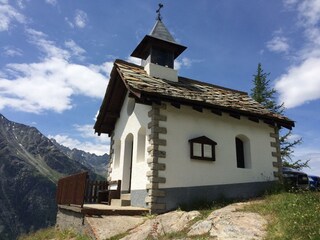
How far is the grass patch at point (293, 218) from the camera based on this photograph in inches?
264

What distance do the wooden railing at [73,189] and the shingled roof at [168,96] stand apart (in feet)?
11.8

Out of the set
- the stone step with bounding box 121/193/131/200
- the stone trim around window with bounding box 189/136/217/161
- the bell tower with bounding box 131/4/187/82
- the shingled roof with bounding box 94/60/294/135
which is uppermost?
the bell tower with bounding box 131/4/187/82

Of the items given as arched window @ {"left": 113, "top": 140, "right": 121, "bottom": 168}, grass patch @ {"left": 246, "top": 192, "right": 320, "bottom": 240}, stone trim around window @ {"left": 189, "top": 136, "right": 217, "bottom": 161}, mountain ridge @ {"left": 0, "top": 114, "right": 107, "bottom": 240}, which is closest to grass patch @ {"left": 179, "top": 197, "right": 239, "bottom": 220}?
stone trim around window @ {"left": 189, "top": 136, "right": 217, "bottom": 161}

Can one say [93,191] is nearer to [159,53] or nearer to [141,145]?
[141,145]

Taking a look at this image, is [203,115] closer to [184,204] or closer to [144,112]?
[144,112]

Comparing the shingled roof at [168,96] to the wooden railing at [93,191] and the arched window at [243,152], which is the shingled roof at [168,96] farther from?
the wooden railing at [93,191]

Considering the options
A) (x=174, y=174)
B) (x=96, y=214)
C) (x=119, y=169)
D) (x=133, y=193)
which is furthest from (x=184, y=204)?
(x=119, y=169)

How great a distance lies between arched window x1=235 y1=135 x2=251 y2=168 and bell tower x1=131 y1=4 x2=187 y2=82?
4310mm

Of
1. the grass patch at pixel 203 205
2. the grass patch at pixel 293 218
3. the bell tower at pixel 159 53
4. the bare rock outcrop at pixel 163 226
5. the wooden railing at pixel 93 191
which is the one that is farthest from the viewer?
the bell tower at pixel 159 53

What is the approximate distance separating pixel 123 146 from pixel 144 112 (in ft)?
9.99

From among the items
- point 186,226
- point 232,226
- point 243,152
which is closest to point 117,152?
point 243,152

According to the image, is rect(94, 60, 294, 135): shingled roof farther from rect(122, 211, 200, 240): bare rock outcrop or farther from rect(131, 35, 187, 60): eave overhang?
rect(122, 211, 200, 240): bare rock outcrop

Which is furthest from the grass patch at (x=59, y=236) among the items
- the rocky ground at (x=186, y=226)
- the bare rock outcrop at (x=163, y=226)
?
the bare rock outcrop at (x=163, y=226)

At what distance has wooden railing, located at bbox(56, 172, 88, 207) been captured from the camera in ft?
36.0
